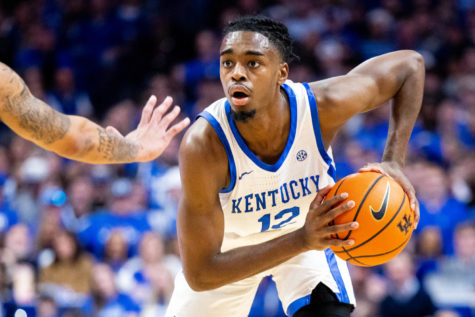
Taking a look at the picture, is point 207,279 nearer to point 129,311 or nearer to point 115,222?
point 129,311

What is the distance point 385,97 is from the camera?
3736 millimetres

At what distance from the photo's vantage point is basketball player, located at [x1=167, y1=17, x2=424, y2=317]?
3137 mm

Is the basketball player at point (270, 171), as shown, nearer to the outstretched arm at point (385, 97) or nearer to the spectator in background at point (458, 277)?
the outstretched arm at point (385, 97)

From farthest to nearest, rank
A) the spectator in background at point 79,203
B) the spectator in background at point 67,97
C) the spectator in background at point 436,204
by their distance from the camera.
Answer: the spectator in background at point 67,97, the spectator in background at point 79,203, the spectator in background at point 436,204

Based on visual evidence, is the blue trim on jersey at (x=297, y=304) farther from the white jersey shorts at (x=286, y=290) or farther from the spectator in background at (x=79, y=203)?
the spectator in background at (x=79, y=203)

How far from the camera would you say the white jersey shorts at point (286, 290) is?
143 inches

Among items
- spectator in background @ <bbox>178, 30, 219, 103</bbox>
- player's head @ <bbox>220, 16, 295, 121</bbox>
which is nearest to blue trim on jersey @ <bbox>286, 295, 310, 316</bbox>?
player's head @ <bbox>220, 16, 295, 121</bbox>

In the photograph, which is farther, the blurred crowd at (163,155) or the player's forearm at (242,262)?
the blurred crowd at (163,155)

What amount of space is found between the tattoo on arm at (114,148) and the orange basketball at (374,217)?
3.66 feet

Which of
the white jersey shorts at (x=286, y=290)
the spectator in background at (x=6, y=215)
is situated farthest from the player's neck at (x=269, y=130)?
the spectator in background at (x=6, y=215)

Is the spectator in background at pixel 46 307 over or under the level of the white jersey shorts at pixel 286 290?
under

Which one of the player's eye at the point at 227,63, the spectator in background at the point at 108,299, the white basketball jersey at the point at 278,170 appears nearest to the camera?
the player's eye at the point at 227,63

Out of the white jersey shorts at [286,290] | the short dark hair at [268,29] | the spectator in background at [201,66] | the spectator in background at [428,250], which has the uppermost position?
the spectator in background at [201,66]

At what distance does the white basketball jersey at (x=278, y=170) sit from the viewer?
3.35 meters
